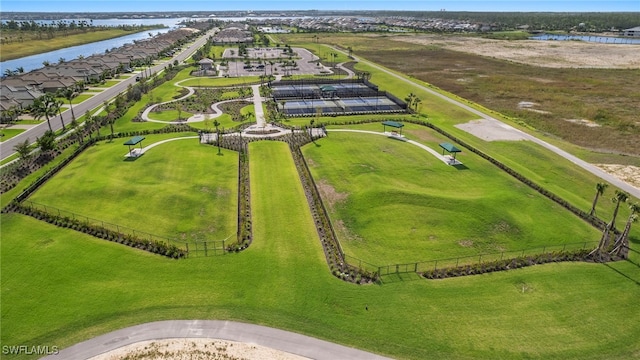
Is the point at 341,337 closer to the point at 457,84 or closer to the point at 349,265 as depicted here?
the point at 349,265

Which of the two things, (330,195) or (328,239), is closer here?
(328,239)

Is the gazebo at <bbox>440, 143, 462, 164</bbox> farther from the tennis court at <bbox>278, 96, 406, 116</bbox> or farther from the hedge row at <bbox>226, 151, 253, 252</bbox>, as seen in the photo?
the hedge row at <bbox>226, 151, 253, 252</bbox>

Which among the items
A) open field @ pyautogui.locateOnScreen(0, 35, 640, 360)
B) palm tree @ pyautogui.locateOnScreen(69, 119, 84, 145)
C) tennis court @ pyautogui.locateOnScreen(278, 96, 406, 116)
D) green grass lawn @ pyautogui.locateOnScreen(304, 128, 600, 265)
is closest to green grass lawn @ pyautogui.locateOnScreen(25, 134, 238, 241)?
open field @ pyautogui.locateOnScreen(0, 35, 640, 360)

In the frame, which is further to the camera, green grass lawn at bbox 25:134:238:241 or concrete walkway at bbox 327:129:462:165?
concrete walkway at bbox 327:129:462:165

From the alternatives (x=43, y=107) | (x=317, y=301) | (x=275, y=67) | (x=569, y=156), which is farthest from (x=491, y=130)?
(x=275, y=67)

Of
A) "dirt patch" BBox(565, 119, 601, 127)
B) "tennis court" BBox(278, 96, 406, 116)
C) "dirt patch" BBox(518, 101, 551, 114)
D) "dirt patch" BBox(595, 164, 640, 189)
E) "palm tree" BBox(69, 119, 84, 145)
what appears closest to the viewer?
"dirt patch" BBox(595, 164, 640, 189)

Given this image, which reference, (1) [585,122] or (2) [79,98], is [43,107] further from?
(1) [585,122]
